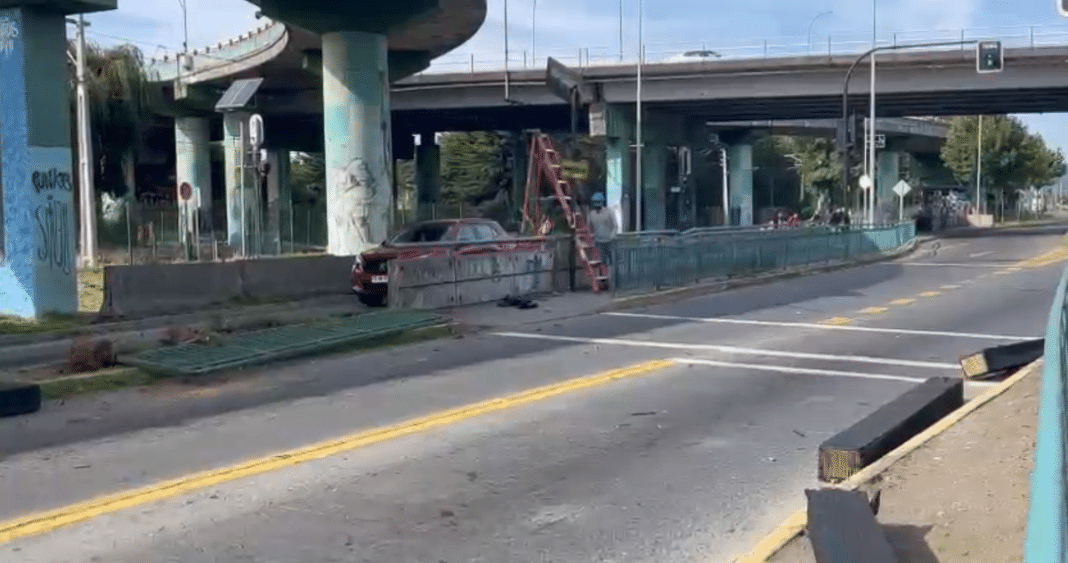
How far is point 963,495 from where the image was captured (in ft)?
23.7

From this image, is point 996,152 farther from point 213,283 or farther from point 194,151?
point 213,283

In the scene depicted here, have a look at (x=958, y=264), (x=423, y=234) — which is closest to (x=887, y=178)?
(x=958, y=264)

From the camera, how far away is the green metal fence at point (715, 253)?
25172 millimetres

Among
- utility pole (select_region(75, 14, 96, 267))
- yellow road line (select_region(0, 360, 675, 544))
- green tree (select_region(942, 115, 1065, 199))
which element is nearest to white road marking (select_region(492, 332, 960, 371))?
yellow road line (select_region(0, 360, 675, 544))

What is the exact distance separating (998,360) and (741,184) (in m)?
66.1

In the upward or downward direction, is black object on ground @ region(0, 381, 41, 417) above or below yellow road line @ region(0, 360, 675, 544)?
above

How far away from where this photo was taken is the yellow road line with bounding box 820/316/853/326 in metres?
19.5

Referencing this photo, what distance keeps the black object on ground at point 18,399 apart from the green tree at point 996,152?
3469 inches

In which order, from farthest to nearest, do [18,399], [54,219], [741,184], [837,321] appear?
[741,184], [54,219], [837,321], [18,399]

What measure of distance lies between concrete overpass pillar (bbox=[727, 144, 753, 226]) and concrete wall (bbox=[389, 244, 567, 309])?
50.7 metres

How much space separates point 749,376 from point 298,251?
43.9 metres

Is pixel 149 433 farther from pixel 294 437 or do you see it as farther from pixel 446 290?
pixel 446 290

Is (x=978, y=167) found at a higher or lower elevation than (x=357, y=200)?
higher

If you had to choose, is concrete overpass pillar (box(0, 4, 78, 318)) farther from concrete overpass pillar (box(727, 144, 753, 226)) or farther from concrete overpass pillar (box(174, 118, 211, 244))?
concrete overpass pillar (box(727, 144, 753, 226))
